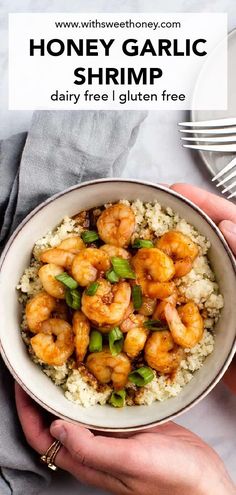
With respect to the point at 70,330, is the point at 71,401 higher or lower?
lower

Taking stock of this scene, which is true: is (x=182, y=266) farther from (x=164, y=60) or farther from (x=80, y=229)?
(x=164, y=60)

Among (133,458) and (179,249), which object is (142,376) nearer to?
(133,458)

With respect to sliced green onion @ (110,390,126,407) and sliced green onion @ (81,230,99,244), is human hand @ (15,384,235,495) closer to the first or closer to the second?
sliced green onion @ (110,390,126,407)

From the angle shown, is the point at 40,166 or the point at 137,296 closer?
the point at 137,296

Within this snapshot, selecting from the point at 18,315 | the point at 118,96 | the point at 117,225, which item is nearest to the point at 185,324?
the point at 117,225

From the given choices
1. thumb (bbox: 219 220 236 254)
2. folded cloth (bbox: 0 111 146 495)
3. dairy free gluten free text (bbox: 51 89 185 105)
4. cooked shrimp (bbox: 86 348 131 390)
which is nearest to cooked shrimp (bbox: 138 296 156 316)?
cooked shrimp (bbox: 86 348 131 390)

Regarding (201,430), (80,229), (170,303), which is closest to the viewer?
(170,303)

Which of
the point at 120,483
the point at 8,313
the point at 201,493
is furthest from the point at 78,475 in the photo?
the point at 8,313
